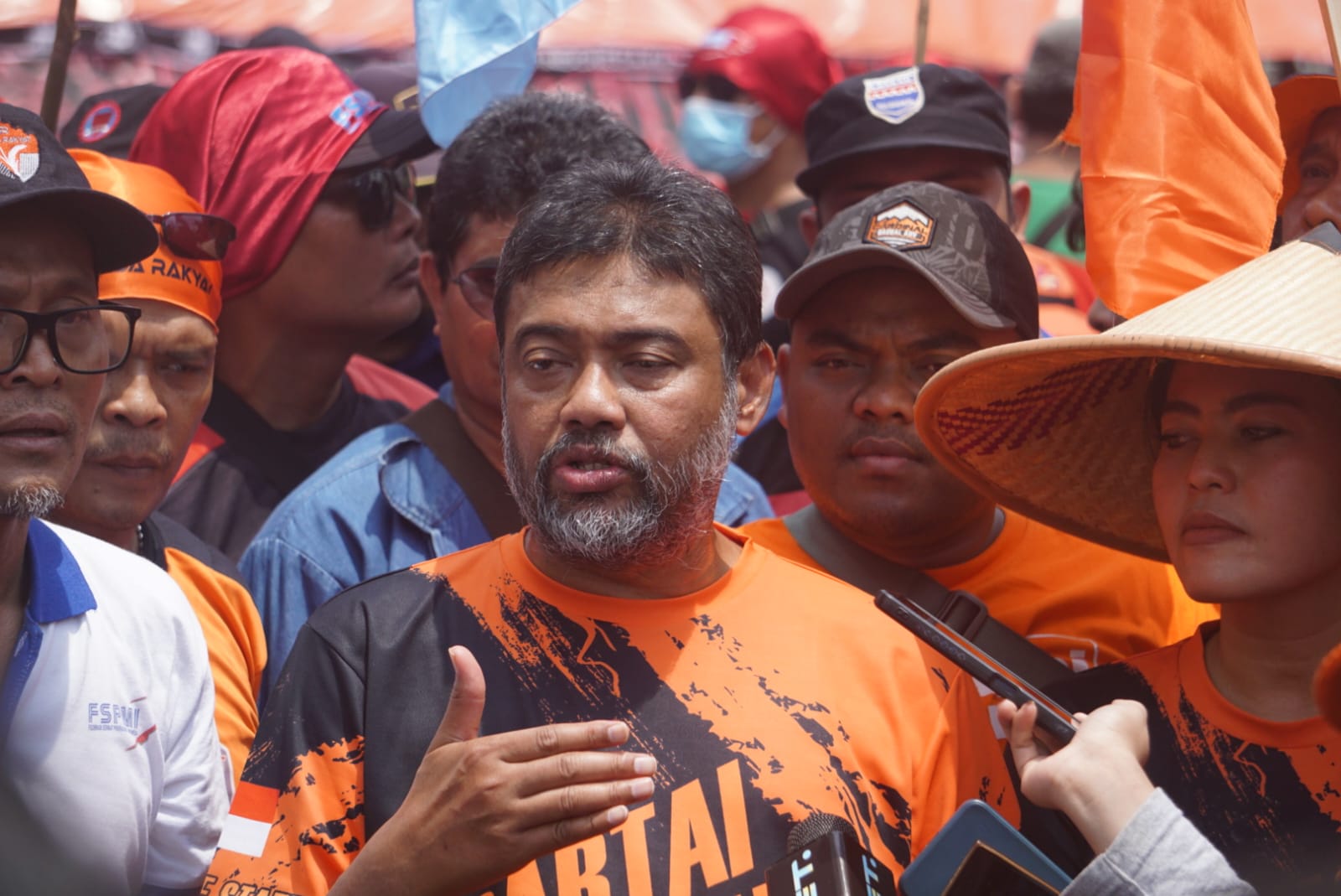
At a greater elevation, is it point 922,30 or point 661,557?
point 661,557

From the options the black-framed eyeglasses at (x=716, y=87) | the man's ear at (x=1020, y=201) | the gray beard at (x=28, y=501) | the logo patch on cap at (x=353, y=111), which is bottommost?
the black-framed eyeglasses at (x=716, y=87)

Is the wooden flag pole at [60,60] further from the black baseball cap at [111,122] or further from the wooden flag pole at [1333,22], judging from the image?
the wooden flag pole at [1333,22]

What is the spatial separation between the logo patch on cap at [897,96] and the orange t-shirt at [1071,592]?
58.5 inches

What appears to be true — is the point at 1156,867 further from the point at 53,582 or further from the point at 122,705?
the point at 53,582

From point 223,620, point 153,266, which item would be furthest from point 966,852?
point 153,266

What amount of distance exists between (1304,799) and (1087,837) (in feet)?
1.73

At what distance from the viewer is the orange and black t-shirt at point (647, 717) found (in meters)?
2.20

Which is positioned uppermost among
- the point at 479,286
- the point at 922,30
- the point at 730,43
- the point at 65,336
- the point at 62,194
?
the point at 62,194

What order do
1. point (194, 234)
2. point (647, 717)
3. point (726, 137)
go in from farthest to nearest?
1. point (726, 137)
2. point (194, 234)
3. point (647, 717)

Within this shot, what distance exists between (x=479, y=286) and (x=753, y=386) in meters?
0.92

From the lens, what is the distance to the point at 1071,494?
3.07 meters

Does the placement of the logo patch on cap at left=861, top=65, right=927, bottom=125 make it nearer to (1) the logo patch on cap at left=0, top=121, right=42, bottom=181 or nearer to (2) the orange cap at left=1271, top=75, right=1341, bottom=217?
(2) the orange cap at left=1271, top=75, right=1341, bottom=217

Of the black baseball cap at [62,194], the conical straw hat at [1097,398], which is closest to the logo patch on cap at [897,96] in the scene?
the conical straw hat at [1097,398]

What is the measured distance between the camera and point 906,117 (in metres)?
4.30
